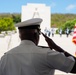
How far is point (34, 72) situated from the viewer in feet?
6.40

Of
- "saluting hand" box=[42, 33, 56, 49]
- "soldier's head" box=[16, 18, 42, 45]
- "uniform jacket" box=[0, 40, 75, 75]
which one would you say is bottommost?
"uniform jacket" box=[0, 40, 75, 75]

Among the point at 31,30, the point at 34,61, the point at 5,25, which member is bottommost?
the point at 5,25

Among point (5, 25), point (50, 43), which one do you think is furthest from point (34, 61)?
point (5, 25)

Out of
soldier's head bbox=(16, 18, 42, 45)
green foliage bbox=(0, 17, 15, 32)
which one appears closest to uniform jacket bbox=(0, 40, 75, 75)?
soldier's head bbox=(16, 18, 42, 45)

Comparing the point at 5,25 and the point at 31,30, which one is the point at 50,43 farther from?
the point at 5,25

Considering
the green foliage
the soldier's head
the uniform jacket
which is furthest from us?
the green foliage

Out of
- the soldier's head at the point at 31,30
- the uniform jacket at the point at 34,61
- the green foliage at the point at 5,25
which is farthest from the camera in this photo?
the green foliage at the point at 5,25

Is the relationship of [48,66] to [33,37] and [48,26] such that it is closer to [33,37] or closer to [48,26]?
[33,37]

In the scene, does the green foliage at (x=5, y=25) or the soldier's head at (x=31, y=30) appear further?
the green foliage at (x=5, y=25)

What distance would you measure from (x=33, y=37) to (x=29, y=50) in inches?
4.4

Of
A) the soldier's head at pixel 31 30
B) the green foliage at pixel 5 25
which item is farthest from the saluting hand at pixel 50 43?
the green foliage at pixel 5 25

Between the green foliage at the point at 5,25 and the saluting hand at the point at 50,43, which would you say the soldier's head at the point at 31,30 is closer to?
the saluting hand at the point at 50,43

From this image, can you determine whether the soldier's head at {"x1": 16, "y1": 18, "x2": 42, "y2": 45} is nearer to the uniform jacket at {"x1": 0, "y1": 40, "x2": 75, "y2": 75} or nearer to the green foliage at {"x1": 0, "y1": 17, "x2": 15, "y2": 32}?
the uniform jacket at {"x1": 0, "y1": 40, "x2": 75, "y2": 75}

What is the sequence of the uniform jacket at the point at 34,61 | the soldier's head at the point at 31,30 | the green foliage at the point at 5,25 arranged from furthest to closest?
the green foliage at the point at 5,25
the soldier's head at the point at 31,30
the uniform jacket at the point at 34,61
